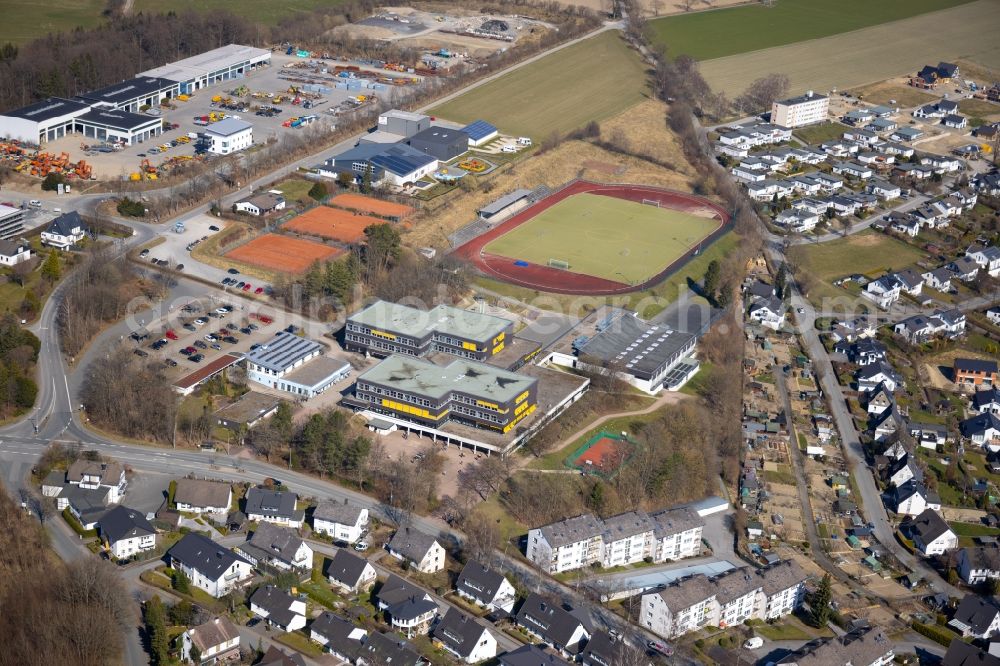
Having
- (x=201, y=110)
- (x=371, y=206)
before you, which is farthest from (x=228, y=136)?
(x=371, y=206)

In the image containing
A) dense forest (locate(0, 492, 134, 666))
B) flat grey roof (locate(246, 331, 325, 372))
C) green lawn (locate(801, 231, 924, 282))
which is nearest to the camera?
dense forest (locate(0, 492, 134, 666))

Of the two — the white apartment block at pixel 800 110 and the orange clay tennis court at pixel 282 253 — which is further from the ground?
the white apartment block at pixel 800 110

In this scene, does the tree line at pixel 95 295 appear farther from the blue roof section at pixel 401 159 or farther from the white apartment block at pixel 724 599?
the white apartment block at pixel 724 599

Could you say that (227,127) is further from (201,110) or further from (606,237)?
(606,237)

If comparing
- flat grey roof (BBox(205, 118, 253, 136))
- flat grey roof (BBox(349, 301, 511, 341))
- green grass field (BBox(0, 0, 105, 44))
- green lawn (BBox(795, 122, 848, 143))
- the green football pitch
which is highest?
green grass field (BBox(0, 0, 105, 44))

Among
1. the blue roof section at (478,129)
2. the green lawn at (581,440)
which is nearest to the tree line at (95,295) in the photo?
the green lawn at (581,440)

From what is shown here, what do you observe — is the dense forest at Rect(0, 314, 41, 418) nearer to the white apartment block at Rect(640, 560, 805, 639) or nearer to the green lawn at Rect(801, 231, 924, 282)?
the white apartment block at Rect(640, 560, 805, 639)

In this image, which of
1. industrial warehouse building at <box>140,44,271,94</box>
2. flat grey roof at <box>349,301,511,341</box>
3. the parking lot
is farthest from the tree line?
industrial warehouse building at <box>140,44,271,94</box>

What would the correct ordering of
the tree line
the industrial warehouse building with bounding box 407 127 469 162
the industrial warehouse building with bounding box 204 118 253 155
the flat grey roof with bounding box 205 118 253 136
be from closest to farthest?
the tree line
the industrial warehouse building with bounding box 204 118 253 155
the flat grey roof with bounding box 205 118 253 136
the industrial warehouse building with bounding box 407 127 469 162
